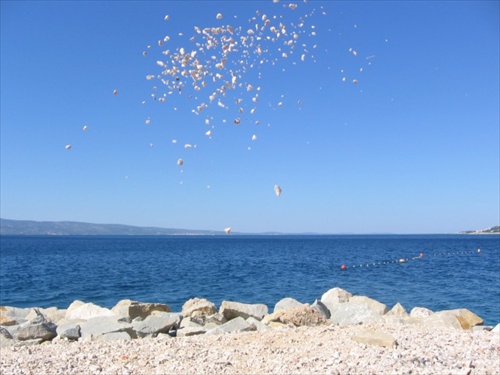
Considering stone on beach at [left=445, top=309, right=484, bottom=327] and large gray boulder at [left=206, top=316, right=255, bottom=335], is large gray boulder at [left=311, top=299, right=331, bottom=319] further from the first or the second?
stone on beach at [left=445, top=309, right=484, bottom=327]

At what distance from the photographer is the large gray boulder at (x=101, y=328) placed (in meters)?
10.6

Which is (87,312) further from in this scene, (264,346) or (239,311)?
(264,346)

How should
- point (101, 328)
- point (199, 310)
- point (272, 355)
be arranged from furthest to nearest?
point (199, 310), point (101, 328), point (272, 355)

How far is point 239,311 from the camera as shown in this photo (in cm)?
1408

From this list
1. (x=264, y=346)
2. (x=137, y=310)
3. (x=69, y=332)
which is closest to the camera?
(x=264, y=346)

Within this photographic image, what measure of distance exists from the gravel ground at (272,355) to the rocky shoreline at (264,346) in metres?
0.02

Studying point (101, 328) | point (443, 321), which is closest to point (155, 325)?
point (101, 328)

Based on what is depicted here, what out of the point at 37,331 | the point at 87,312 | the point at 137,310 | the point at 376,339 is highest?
the point at 376,339

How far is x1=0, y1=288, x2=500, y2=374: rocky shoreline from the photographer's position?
727 cm

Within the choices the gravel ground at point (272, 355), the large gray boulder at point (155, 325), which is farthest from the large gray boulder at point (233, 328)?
the large gray boulder at point (155, 325)

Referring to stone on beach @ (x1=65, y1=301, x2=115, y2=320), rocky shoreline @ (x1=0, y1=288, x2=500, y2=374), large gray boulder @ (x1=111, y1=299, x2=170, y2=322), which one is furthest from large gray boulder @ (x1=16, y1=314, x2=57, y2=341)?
stone on beach @ (x1=65, y1=301, x2=115, y2=320)

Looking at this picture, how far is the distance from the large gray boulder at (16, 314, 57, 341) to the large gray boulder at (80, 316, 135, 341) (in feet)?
2.14

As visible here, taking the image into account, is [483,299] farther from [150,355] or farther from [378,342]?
[150,355]

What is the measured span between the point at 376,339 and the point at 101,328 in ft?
19.3
